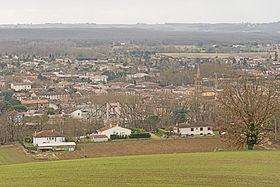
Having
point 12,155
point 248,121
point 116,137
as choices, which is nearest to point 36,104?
point 116,137

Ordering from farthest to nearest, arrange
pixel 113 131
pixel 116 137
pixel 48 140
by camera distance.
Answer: pixel 113 131 < pixel 116 137 < pixel 48 140

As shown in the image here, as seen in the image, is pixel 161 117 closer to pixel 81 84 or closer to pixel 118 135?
pixel 118 135

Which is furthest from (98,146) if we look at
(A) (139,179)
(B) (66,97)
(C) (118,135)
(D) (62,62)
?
(D) (62,62)

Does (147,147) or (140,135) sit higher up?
(147,147)

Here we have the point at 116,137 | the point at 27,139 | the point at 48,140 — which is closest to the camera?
the point at 48,140

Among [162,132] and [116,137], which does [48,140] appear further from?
[162,132]
